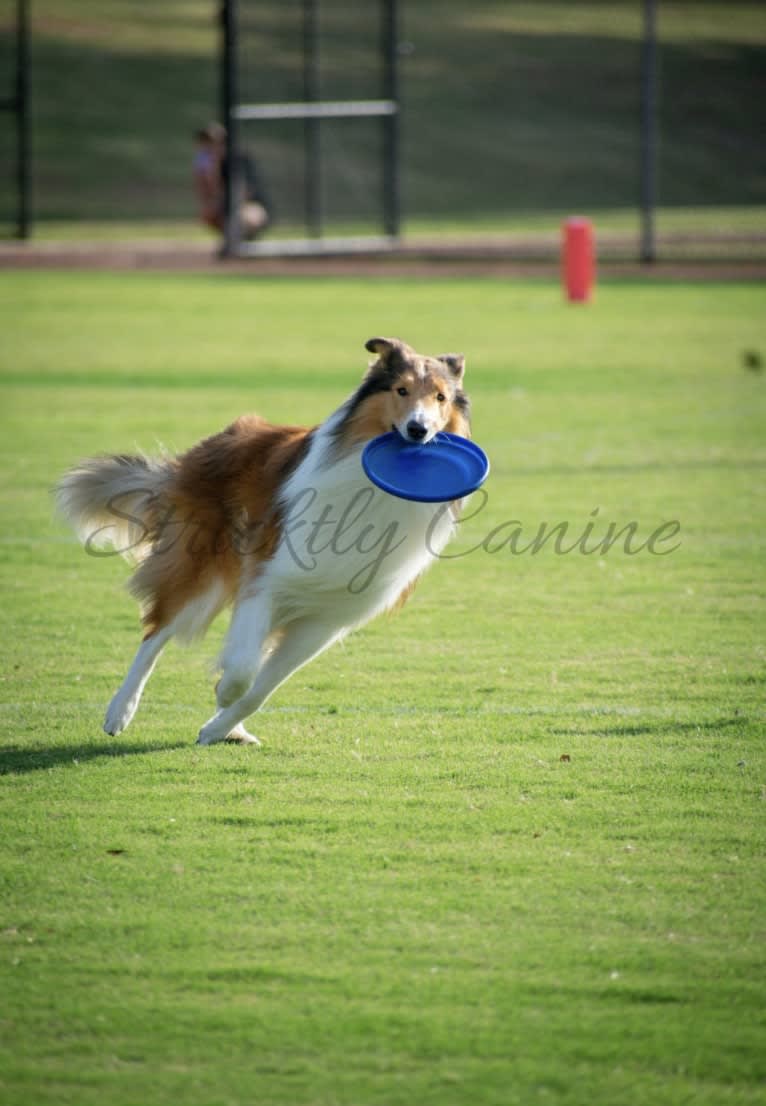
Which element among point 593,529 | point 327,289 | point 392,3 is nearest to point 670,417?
point 593,529

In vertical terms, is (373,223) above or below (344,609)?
below

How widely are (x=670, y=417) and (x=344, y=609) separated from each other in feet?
29.2

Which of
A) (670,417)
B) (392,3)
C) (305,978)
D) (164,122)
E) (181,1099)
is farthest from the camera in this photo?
(164,122)

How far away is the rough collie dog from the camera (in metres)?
6.56


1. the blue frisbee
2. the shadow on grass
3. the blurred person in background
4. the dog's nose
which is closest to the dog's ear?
the blue frisbee

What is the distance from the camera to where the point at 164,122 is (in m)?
60.1

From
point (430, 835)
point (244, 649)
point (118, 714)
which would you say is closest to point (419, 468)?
point (244, 649)

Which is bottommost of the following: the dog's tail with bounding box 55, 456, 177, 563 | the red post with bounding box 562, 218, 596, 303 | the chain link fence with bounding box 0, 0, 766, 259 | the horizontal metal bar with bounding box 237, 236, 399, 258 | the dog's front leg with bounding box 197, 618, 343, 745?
the chain link fence with bounding box 0, 0, 766, 259

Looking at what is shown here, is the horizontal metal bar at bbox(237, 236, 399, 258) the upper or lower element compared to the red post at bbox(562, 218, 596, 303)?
lower

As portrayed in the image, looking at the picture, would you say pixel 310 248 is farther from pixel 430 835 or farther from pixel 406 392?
pixel 430 835

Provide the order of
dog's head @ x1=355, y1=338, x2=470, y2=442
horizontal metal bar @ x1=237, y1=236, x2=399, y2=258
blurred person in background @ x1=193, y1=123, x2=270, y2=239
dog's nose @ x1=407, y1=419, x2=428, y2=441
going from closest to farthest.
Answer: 1. dog's nose @ x1=407, y1=419, x2=428, y2=441
2. dog's head @ x1=355, y1=338, x2=470, y2=442
3. horizontal metal bar @ x1=237, y1=236, x2=399, y2=258
4. blurred person in background @ x1=193, y1=123, x2=270, y2=239

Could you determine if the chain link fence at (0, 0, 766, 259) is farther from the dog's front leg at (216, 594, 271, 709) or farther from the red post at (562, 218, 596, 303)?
the dog's front leg at (216, 594, 271, 709)

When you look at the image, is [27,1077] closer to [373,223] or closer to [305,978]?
[305,978]

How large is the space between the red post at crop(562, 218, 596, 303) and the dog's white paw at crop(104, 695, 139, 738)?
18.8 meters
